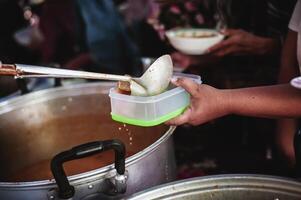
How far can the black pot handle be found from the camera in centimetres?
125

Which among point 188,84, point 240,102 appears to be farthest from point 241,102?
point 188,84

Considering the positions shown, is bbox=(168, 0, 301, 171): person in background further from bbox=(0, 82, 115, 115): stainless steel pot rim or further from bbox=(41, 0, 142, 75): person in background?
bbox=(41, 0, 142, 75): person in background

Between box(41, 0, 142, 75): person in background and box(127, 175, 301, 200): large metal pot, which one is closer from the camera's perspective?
box(127, 175, 301, 200): large metal pot

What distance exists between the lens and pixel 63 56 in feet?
16.2

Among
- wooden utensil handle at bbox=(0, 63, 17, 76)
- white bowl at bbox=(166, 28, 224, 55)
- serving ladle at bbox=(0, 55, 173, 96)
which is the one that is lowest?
white bowl at bbox=(166, 28, 224, 55)

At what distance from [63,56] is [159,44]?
68.4 inches

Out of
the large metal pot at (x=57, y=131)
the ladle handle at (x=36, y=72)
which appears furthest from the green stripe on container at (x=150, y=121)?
the large metal pot at (x=57, y=131)

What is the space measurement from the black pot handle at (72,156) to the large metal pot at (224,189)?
0.57 ft

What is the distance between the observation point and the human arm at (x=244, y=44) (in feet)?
8.55

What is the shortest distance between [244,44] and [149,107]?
1490 millimetres

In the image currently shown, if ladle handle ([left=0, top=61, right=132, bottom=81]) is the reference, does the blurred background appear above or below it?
below

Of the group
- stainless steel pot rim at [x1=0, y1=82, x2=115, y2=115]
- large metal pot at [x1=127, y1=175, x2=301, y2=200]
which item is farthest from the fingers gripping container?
stainless steel pot rim at [x1=0, y1=82, x2=115, y2=115]

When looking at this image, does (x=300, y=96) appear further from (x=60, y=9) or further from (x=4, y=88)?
(x=60, y=9)

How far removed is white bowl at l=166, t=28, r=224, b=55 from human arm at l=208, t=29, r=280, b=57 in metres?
0.06
